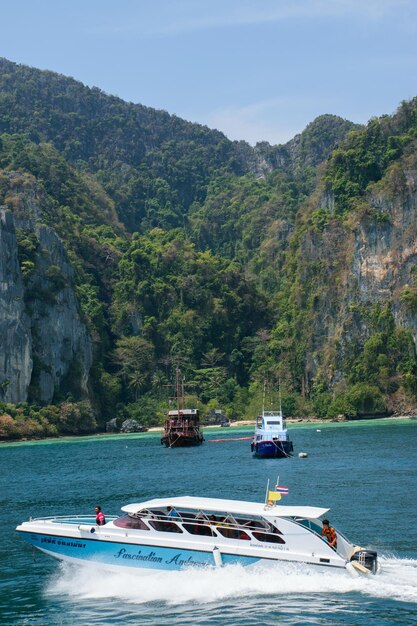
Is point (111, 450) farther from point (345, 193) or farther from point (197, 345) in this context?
point (345, 193)

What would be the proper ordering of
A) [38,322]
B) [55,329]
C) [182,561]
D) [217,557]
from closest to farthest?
[217,557]
[182,561]
[38,322]
[55,329]

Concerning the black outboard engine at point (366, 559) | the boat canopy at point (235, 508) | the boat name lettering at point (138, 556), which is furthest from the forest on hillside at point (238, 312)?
the black outboard engine at point (366, 559)

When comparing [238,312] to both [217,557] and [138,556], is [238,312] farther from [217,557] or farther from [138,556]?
[217,557]

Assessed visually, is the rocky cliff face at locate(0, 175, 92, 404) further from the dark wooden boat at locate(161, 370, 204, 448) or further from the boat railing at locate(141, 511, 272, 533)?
the boat railing at locate(141, 511, 272, 533)

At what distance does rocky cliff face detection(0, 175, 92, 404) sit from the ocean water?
142 ft

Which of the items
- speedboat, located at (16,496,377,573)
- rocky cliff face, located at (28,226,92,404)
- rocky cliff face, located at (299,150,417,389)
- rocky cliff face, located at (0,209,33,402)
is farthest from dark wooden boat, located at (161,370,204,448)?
speedboat, located at (16,496,377,573)

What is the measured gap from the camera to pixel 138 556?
3288cm

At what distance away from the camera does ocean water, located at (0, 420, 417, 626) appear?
30547 millimetres

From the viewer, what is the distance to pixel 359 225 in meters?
167

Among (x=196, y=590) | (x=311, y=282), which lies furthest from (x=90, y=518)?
(x=311, y=282)

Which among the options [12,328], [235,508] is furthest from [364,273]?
[235,508]

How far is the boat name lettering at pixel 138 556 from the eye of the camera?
32.7 meters

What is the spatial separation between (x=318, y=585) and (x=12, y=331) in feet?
389

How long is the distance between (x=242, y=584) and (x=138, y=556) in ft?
11.9
